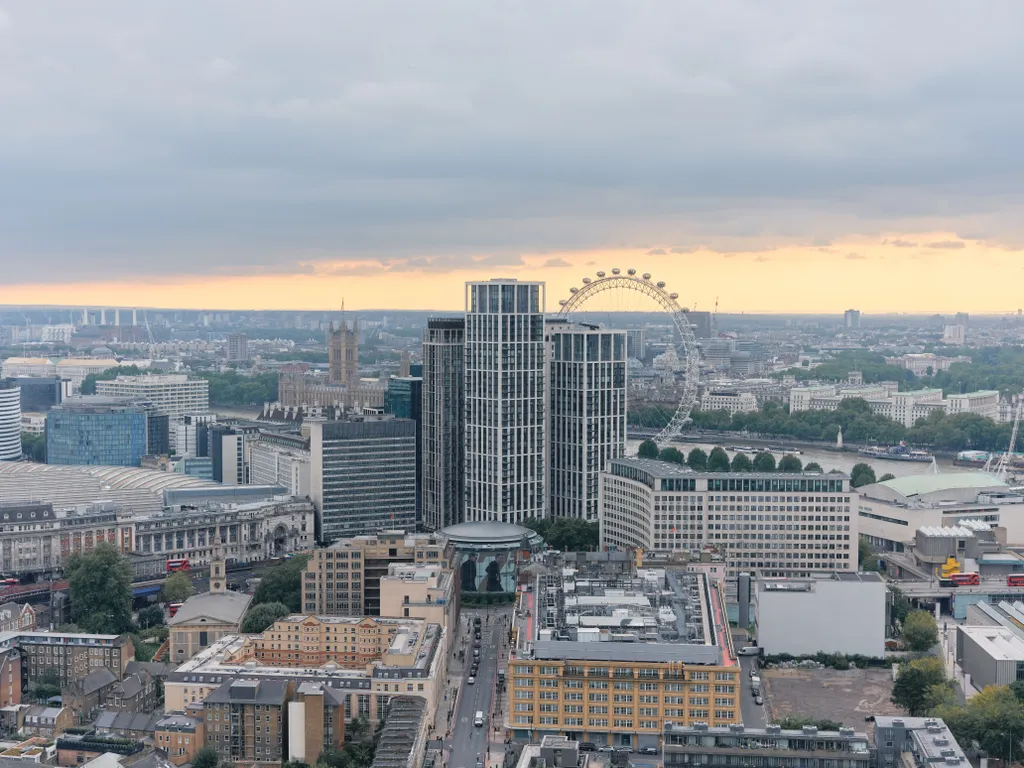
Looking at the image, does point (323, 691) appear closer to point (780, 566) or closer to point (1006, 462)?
point (780, 566)

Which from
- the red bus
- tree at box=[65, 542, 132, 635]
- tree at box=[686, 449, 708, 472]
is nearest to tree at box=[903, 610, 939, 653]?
the red bus

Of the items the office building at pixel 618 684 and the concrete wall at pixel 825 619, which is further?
the concrete wall at pixel 825 619

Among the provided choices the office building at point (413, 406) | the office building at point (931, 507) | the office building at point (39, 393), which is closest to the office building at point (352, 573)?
the office building at point (413, 406)

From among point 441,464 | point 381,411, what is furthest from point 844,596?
point 381,411

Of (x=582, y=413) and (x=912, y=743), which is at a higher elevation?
(x=582, y=413)

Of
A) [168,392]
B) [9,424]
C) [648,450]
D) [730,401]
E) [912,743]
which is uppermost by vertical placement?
[168,392]

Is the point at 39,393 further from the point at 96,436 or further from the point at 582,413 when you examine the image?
the point at 582,413

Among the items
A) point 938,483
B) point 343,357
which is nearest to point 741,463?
point 938,483

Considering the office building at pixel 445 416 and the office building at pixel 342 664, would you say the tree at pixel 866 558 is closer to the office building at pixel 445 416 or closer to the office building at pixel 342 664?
the office building at pixel 445 416
